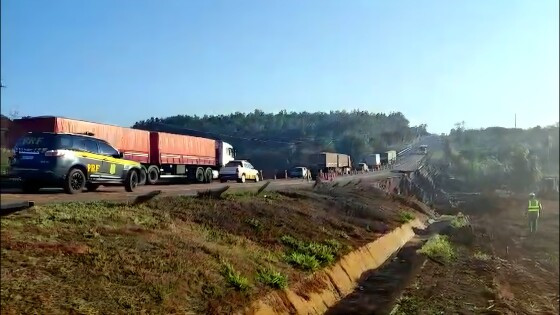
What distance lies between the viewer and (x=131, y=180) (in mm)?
19438

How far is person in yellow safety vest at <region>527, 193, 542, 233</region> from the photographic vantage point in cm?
1686

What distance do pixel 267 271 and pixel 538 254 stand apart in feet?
55.5

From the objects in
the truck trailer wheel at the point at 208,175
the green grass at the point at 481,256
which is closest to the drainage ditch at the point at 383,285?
the green grass at the point at 481,256

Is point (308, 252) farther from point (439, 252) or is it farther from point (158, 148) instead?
point (158, 148)

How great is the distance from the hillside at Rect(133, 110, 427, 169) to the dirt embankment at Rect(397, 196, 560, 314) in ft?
37.6

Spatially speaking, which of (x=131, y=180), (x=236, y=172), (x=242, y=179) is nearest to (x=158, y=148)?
(x=236, y=172)

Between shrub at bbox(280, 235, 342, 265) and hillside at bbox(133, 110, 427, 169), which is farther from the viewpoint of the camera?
hillside at bbox(133, 110, 427, 169)

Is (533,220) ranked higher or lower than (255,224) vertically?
lower

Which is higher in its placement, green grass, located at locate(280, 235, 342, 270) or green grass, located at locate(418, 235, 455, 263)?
green grass, located at locate(280, 235, 342, 270)

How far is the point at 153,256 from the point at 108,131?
20004mm

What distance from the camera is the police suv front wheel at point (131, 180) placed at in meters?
19.2

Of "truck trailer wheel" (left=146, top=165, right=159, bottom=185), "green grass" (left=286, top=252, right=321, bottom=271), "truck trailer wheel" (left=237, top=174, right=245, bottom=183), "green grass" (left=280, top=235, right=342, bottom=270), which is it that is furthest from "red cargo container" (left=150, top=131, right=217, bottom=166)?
"green grass" (left=286, top=252, right=321, bottom=271)

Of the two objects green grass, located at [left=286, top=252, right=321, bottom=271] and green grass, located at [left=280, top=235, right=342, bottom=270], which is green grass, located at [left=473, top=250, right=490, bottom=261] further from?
green grass, located at [left=286, top=252, right=321, bottom=271]

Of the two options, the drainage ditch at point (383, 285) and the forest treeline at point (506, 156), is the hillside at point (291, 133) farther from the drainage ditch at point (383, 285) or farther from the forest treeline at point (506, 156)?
the forest treeline at point (506, 156)
